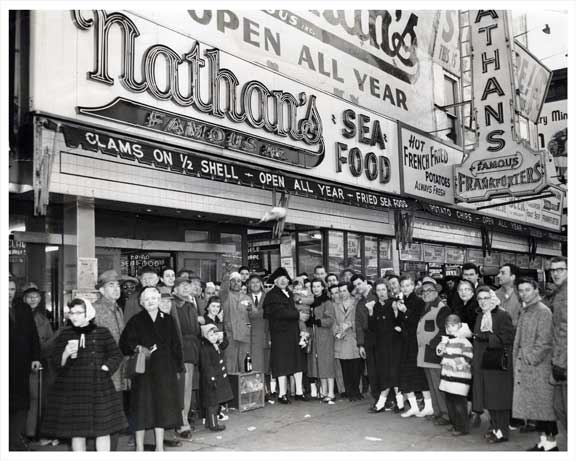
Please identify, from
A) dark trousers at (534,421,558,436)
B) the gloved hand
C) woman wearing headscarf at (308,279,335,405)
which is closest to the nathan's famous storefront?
woman wearing headscarf at (308,279,335,405)

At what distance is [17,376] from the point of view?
18.3 ft

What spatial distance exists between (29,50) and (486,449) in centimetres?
747

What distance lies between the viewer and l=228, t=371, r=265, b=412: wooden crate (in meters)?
7.81

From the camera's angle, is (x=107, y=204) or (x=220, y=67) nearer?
(x=107, y=204)

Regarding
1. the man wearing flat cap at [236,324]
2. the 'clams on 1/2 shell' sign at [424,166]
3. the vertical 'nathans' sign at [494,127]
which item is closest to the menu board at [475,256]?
the 'clams on 1/2 shell' sign at [424,166]

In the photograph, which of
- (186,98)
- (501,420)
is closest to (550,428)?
(501,420)

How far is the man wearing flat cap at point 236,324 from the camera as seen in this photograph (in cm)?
802

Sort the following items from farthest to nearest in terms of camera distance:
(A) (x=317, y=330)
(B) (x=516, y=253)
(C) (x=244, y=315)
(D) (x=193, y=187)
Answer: (B) (x=516, y=253)
(D) (x=193, y=187)
(A) (x=317, y=330)
(C) (x=244, y=315)

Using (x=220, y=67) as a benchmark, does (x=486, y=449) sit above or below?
below

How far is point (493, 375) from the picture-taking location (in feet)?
20.1

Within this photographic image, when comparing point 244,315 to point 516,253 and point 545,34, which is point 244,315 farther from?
point 516,253

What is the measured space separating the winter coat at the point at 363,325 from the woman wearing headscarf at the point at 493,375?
204cm

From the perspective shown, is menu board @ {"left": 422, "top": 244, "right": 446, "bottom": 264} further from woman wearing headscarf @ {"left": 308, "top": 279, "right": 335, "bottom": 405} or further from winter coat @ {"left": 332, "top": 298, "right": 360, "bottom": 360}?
winter coat @ {"left": 332, "top": 298, "right": 360, "bottom": 360}

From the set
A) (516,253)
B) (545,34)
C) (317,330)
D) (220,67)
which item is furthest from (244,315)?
(516,253)
